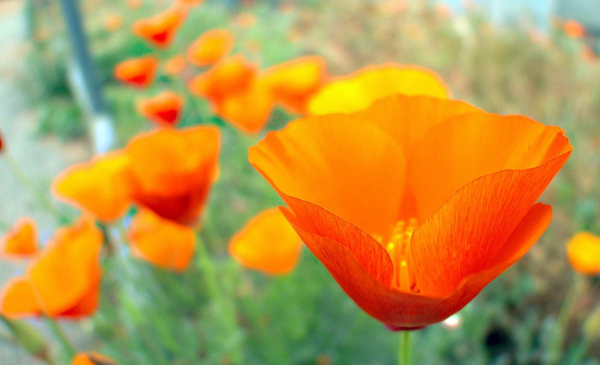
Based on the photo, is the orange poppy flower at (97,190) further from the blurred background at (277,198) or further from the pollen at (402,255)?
the pollen at (402,255)

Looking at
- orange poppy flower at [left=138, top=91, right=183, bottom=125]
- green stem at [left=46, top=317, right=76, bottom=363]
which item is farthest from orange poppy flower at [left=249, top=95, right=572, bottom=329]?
orange poppy flower at [left=138, top=91, right=183, bottom=125]

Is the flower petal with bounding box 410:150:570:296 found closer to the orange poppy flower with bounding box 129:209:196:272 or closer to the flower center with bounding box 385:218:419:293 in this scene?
the flower center with bounding box 385:218:419:293

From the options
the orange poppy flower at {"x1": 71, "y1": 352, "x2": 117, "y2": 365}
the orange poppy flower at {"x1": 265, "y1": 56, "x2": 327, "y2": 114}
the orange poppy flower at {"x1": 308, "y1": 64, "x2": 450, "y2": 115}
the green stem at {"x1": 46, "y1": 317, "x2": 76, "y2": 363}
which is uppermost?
the orange poppy flower at {"x1": 265, "y1": 56, "x2": 327, "y2": 114}

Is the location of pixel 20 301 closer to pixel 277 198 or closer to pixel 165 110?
pixel 165 110

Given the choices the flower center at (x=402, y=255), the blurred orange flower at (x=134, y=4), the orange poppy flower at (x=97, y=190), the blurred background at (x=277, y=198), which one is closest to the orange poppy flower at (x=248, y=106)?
the blurred background at (x=277, y=198)

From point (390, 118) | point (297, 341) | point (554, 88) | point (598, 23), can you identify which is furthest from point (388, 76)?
point (598, 23)

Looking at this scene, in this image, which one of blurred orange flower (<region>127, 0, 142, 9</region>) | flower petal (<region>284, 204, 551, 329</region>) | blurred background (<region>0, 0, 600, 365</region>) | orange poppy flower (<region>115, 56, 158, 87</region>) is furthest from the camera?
blurred orange flower (<region>127, 0, 142, 9</region>)
